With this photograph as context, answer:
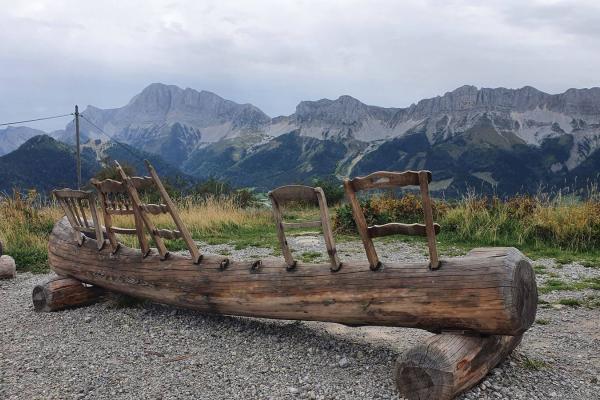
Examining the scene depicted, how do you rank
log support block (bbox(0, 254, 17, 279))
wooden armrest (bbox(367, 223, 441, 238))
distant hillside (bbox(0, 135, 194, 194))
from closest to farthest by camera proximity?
wooden armrest (bbox(367, 223, 441, 238)) → log support block (bbox(0, 254, 17, 279)) → distant hillside (bbox(0, 135, 194, 194))

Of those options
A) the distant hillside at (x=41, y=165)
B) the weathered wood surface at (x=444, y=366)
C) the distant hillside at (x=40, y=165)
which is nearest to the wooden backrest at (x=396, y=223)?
the weathered wood surface at (x=444, y=366)

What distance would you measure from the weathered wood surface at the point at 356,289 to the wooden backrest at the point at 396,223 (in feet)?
0.77

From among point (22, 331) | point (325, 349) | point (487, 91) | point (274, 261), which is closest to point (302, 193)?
point (274, 261)

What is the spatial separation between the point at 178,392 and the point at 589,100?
18704cm

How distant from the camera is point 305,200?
16.0ft

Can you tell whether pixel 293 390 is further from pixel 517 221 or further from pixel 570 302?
pixel 517 221

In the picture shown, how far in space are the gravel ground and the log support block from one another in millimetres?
2891

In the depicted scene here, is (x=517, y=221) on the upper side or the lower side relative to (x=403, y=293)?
lower

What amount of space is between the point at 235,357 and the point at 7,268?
21.9 ft

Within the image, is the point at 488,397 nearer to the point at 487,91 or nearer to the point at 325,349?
the point at 325,349

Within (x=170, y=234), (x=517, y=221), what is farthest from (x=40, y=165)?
(x=170, y=234)

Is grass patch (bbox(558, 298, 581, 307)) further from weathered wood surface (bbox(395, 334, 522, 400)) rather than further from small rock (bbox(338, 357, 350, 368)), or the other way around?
small rock (bbox(338, 357, 350, 368))

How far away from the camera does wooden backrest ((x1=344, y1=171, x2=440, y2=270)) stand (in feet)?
13.6

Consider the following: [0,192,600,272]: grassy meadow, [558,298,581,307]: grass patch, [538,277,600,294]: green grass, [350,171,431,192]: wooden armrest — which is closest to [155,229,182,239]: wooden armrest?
[350,171,431,192]: wooden armrest
